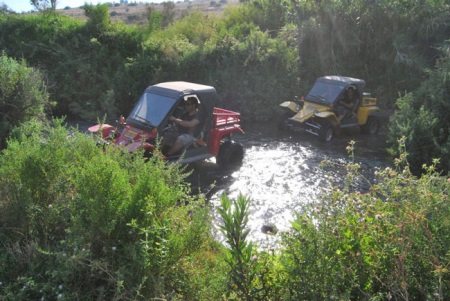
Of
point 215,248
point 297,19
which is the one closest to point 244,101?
point 297,19

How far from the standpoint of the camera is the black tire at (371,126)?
Answer: 12188 mm

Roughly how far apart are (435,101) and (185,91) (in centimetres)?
562

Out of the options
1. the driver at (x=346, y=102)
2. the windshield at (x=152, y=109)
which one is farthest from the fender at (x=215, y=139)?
the driver at (x=346, y=102)

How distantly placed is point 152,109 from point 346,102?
6.01 m

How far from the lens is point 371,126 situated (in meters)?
12.3

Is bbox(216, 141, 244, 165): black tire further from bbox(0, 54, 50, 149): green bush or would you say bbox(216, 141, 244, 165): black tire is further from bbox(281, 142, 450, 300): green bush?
bbox(281, 142, 450, 300): green bush

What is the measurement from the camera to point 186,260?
4.00 m

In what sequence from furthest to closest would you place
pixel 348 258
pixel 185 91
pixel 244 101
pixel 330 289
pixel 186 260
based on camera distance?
pixel 244 101, pixel 185 91, pixel 186 260, pixel 348 258, pixel 330 289

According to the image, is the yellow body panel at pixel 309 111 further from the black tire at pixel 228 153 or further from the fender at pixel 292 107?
the black tire at pixel 228 153

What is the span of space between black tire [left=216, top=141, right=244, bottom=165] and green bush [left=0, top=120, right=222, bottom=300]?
15.7 feet

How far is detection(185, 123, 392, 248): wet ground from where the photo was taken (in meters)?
7.27

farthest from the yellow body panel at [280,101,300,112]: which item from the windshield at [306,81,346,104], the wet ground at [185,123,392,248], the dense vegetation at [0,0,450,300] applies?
the dense vegetation at [0,0,450,300]

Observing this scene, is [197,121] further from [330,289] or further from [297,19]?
[297,19]

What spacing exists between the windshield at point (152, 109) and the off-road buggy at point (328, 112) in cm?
411
